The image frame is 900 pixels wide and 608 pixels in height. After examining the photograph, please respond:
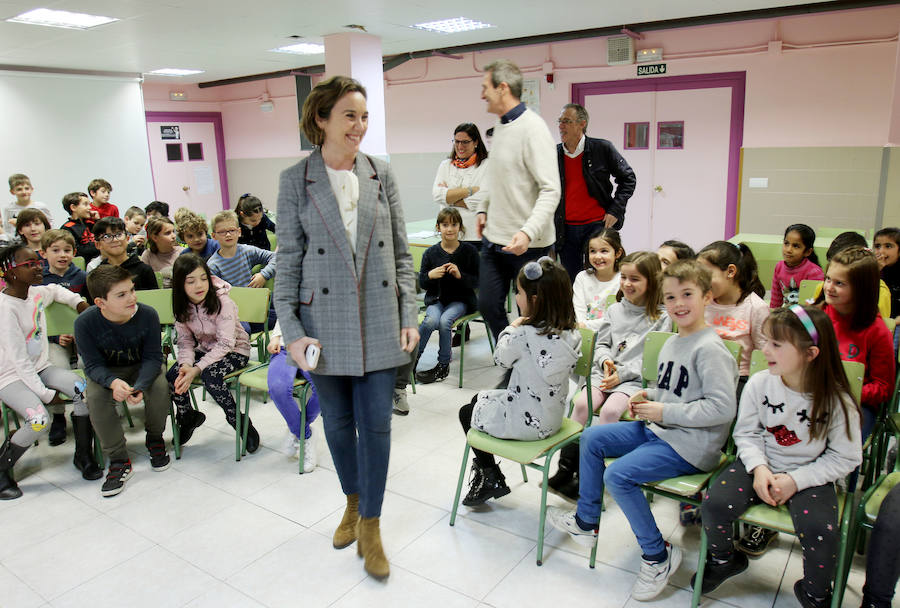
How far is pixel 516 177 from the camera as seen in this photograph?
9.87 ft

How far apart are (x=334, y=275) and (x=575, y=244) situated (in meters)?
2.48

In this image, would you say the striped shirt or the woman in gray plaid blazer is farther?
the striped shirt

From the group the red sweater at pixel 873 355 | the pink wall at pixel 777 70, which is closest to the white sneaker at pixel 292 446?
the red sweater at pixel 873 355

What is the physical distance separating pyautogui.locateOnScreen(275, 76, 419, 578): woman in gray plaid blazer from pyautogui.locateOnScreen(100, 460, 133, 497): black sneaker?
4.89 feet

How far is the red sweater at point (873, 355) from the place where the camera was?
7.73 feet

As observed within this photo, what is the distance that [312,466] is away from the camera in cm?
323

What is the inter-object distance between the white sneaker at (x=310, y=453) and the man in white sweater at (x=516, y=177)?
130cm

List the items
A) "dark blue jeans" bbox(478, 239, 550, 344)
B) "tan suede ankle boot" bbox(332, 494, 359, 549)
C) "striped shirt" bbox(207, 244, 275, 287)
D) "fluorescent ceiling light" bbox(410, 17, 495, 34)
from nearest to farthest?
"tan suede ankle boot" bbox(332, 494, 359, 549) < "dark blue jeans" bbox(478, 239, 550, 344) < "striped shirt" bbox(207, 244, 275, 287) < "fluorescent ceiling light" bbox(410, 17, 495, 34)

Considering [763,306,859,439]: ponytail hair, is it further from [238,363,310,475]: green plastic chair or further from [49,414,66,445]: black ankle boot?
[49,414,66,445]: black ankle boot

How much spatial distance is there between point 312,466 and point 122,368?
1082 mm

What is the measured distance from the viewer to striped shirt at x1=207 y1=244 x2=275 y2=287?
4238mm

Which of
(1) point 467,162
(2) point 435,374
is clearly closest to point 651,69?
(1) point 467,162

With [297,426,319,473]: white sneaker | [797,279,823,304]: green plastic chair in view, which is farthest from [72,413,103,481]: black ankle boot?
[797,279,823,304]: green plastic chair

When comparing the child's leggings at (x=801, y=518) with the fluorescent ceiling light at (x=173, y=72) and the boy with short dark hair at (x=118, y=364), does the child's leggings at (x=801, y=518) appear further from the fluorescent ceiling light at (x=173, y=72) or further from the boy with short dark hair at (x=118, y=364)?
the fluorescent ceiling light at (x=173, y=72)
